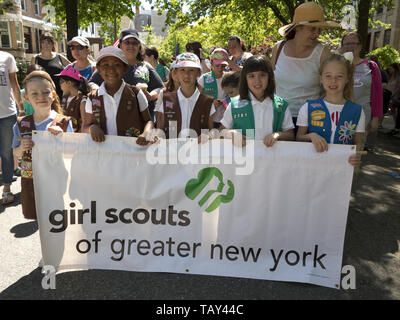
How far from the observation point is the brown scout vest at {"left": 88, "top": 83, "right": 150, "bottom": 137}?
10.2 ft

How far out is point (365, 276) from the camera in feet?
10.0

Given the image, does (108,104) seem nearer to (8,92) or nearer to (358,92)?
(8,92)

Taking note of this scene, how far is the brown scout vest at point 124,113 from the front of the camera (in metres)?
3.12

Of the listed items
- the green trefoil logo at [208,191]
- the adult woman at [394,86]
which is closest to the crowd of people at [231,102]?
the green trefoil logo at [208,191]

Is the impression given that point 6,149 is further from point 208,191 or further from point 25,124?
point 208,191

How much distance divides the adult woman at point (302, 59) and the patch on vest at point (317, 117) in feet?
1.26

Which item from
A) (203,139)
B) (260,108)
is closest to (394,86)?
(260,108)

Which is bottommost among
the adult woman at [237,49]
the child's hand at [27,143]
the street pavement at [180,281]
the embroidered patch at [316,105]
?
the street pavement at [180,281]

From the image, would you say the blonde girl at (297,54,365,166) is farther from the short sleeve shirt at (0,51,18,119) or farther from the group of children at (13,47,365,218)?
the short sleeve shirt at (0,51,18,119)

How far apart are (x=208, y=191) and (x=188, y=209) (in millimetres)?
227

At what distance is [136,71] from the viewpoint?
3977 millimetres

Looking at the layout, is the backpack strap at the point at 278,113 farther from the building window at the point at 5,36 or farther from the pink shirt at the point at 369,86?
the building window at the point at 5,36
